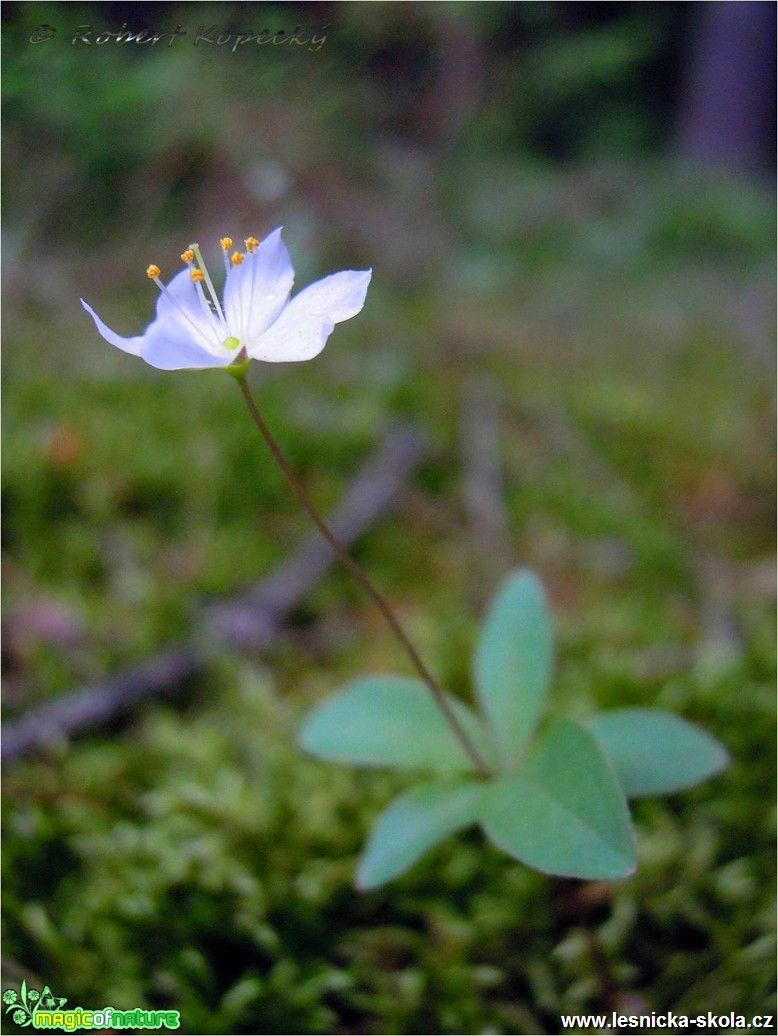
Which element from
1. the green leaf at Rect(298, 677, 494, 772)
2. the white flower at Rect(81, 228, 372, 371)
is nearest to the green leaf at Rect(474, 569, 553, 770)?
the green leaf at Rect(298, 677, 494, 772)

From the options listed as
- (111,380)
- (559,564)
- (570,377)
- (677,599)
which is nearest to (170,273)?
(111,380)

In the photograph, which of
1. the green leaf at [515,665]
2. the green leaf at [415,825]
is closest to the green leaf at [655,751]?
the green leaf at [515,665]

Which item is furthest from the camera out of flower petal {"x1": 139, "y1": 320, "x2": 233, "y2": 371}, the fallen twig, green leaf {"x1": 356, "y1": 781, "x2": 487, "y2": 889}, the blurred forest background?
→ the fallen twig

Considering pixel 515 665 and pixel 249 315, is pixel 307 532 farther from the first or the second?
pixel 249 315

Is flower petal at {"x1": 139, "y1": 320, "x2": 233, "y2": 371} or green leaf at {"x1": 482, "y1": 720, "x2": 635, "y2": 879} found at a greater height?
flower petal at {"x1": 139, "y1": 320, "x2": 233, "y2": 371}

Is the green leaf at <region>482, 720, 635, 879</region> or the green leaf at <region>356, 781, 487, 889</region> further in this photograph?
the green leaf at <region>356, 781, 487, 889</region>

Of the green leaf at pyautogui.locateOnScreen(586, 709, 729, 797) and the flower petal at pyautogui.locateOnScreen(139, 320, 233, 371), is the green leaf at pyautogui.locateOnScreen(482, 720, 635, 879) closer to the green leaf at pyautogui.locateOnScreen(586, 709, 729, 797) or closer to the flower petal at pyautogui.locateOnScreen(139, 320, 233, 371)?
the green leaf at pyautogui.locateOnScreen(586, 709, 729, 797)

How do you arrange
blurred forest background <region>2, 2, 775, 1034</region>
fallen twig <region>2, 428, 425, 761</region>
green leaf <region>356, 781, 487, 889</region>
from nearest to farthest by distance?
1. green leaf <region>356, 781, 487, 889</region>
2. blurred forest background <region>2, 2, 775, 1034</region>
3. fallen twig <region>2, 428, 425, 761</region>

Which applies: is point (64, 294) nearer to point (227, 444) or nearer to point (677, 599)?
point (227, 444)
